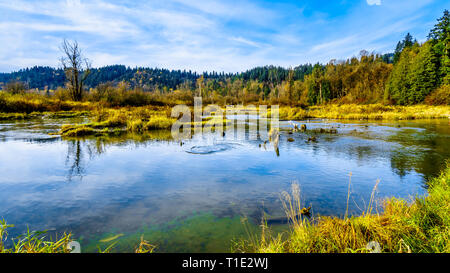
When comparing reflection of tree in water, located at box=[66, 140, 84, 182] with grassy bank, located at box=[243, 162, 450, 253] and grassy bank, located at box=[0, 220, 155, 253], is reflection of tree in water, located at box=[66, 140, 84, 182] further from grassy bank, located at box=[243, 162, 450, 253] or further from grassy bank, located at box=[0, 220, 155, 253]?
grassy bank, located at box=[243, 162, 450, 253]

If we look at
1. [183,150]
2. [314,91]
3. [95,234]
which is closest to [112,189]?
[95,234]

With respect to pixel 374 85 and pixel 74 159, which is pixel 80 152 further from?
pixel 374 85

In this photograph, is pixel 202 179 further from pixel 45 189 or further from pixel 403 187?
pixel 403 187

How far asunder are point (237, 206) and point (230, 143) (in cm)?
847

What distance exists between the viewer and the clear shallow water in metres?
4.51

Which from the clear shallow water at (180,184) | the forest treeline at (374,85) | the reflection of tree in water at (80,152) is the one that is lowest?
the clear shallow water at (180,184)

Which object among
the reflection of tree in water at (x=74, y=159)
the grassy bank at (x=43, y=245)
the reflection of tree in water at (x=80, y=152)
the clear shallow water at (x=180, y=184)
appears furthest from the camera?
the reflection of tree in water at (x=80, y=152)

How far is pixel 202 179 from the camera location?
7477mm

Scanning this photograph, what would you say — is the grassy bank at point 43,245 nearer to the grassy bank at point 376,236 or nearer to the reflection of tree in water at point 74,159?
the grassy bank at point 376,236

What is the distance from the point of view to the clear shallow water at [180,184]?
4.51 m

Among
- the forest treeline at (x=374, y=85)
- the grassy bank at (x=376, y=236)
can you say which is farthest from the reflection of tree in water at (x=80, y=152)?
the forest treeline at (x=374, y=85)

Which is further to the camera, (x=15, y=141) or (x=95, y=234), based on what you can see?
(x=15, y=141)

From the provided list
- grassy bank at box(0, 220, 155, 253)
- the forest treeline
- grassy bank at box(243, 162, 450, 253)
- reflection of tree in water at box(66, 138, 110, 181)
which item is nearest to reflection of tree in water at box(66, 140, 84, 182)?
reflection of tree in water at box(66, 138, 110, 181)

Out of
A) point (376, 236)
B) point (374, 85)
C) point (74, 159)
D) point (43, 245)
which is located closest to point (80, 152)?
point (74, 159)
